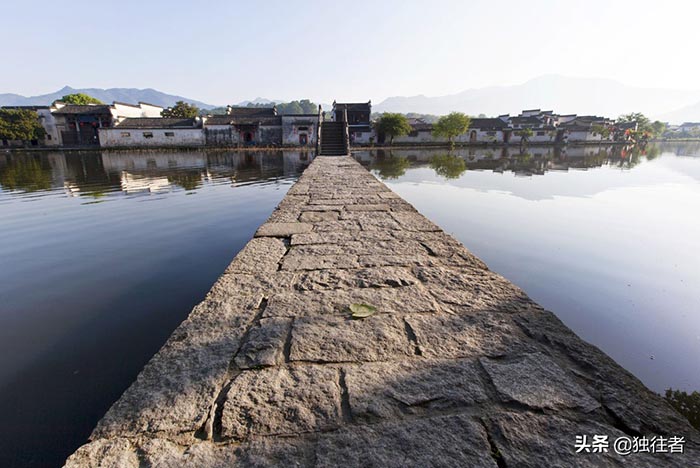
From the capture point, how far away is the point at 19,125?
31000 mm

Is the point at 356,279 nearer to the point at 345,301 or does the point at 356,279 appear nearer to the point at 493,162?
the point at 345,301

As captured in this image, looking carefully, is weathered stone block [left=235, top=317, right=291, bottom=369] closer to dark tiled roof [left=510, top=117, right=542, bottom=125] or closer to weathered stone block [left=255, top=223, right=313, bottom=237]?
weathered stone block [left=255, top=223, right=313, bottom=237]

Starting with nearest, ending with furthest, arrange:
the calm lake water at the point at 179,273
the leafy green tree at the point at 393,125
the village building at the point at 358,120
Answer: the calm lake water at the point at 179,273 → the leafy green tree at the point at 393,125 → the village building at the point at 358,120

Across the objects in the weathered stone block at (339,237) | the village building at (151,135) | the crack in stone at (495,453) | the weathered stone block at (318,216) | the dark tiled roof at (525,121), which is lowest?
the crack in stone at (495,453)

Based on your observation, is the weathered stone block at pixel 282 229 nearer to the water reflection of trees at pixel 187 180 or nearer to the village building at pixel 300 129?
the water reflection of trees at pixel 187 180

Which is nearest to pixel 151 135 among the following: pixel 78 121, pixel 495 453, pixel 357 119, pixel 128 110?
pixel 128 110

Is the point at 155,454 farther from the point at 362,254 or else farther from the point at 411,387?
the point at 362,254

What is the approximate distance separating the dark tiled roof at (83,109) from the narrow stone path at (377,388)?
42809 mm

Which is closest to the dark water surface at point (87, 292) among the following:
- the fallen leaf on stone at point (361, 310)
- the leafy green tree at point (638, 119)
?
the fallen leaf on stone at point (361, 310)

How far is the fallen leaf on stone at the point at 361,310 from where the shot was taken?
194cm

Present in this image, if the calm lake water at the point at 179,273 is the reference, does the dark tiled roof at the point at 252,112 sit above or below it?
above

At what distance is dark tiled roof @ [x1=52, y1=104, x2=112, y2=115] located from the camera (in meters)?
34.2

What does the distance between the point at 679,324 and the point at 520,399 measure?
3129 mm

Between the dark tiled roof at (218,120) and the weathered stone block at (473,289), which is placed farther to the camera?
the dark tiled roof at (218,120)
